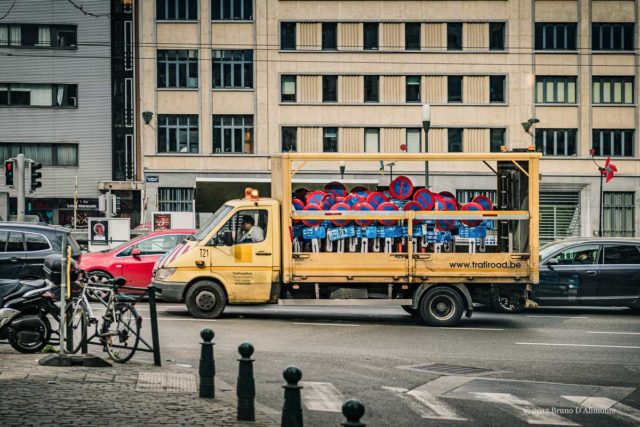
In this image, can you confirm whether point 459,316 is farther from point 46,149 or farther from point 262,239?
point 46,149

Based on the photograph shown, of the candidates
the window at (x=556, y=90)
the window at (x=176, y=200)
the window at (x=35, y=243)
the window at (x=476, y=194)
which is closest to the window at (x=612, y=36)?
the window at (x=556, y=90)

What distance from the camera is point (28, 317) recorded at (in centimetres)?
1247

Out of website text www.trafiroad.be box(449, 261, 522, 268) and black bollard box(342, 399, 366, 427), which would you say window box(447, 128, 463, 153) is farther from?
black bollard box(342, 399, 366, 427)

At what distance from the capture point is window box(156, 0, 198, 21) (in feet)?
161

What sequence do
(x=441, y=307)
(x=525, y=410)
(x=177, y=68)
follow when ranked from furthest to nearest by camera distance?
(x=177, y=68) → (x=441, y=307) → (x=525, y=410)

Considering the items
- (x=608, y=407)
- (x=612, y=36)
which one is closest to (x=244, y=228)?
(x=608, y=407)

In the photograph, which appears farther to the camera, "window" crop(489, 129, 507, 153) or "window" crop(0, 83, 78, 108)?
"window" crop(0, 83, 78, 108)

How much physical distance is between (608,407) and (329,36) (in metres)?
40.8

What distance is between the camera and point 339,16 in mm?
49062

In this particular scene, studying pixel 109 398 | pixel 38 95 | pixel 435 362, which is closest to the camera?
pixel 109 398

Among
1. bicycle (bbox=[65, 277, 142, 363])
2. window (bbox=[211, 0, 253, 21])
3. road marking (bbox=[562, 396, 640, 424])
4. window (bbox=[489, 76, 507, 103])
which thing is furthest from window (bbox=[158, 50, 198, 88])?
road marking (bbox=[562, 396, 640, 424])

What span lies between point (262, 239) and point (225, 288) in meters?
1.15

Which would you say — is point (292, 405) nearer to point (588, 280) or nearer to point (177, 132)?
point (588, 280)

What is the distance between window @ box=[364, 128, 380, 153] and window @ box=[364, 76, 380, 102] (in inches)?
62.2
